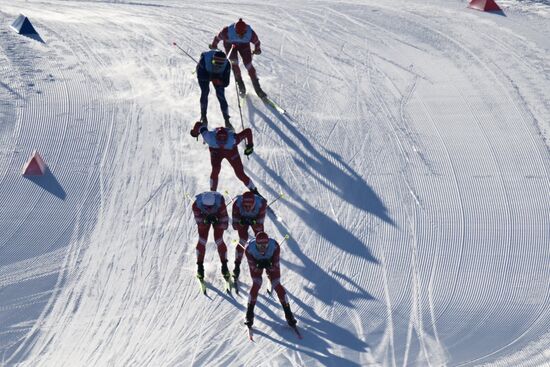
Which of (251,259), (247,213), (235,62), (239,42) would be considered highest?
(239,42)

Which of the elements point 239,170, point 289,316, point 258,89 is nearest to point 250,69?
point 258,89

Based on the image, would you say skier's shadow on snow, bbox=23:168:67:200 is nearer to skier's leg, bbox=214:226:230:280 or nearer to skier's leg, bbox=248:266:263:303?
skier's leg, bbox=214:226:230:280

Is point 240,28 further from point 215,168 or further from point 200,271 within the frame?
point 200,271

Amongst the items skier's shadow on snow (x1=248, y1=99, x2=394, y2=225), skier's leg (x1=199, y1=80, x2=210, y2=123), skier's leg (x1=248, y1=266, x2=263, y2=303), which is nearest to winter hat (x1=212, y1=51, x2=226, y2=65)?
skier's leg (x1=199, y1=80, x2=210, y2=123)

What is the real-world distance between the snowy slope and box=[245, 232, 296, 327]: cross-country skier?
0.34m

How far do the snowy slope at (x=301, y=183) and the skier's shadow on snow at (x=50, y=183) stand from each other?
0.13ft

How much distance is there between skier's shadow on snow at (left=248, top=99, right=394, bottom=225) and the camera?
15.8 metres

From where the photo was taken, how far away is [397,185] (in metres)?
16.2

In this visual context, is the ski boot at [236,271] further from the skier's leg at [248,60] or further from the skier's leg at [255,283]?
the skier's leg at [248,60]

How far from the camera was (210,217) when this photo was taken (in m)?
13.6

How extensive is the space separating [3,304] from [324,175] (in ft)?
17.8

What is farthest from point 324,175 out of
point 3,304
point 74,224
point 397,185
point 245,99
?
point 3,304

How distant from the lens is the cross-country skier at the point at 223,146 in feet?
49.0

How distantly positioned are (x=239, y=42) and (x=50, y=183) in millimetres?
4000
